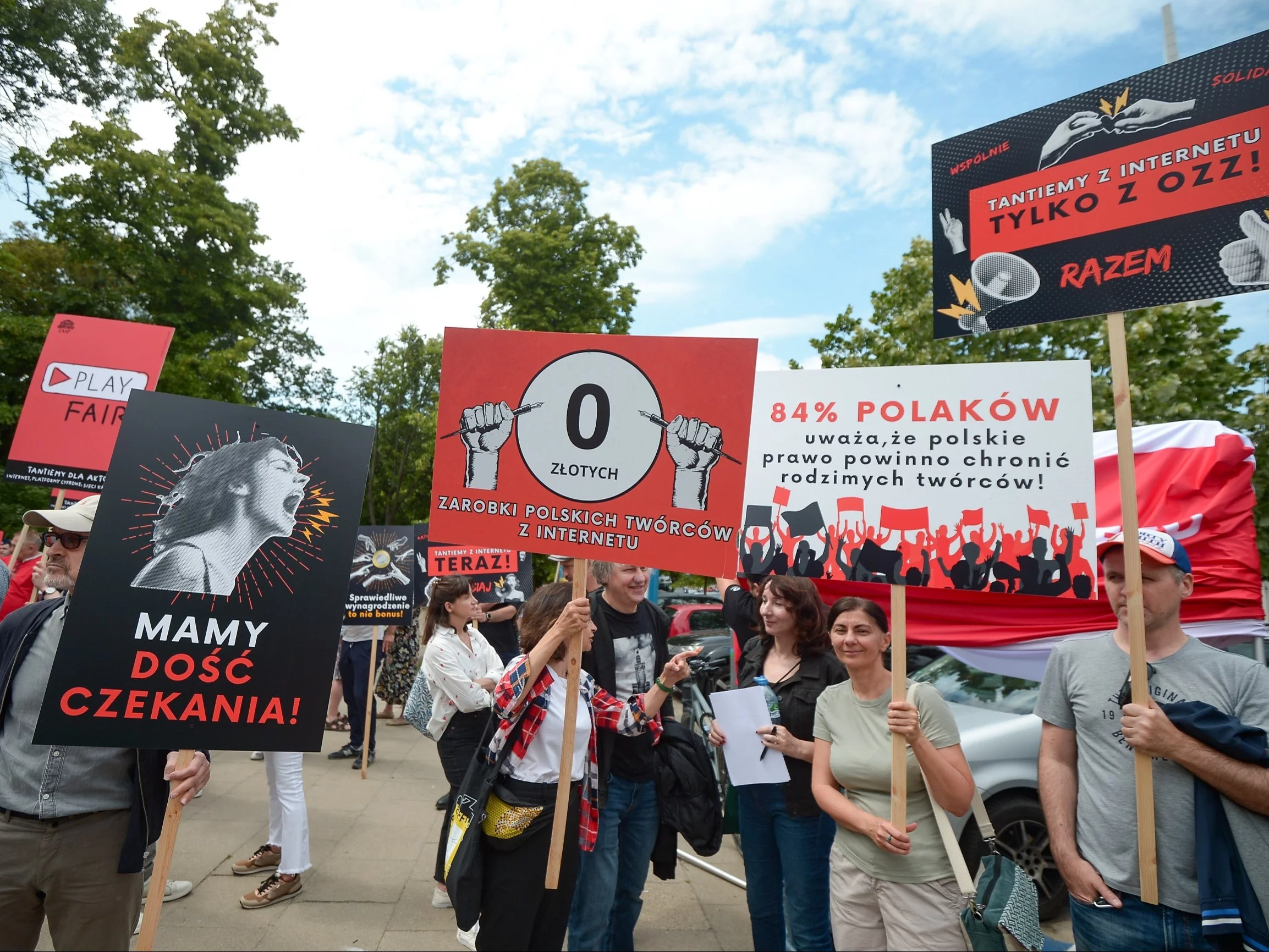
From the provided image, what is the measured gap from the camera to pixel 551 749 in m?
3.07

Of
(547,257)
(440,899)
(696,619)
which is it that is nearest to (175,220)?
(547,257)

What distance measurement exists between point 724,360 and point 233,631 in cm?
181

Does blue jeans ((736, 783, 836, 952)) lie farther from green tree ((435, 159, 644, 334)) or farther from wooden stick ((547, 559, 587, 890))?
green tree ((435, 159, 644, 334))

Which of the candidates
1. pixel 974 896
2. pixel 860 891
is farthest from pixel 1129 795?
pixel 860 891

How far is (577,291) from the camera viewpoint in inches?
880

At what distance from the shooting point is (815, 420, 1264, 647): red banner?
11.0 feet

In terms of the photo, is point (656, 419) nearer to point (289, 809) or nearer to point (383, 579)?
point (289, 809)

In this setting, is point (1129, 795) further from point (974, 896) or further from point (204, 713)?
point (204, 713)

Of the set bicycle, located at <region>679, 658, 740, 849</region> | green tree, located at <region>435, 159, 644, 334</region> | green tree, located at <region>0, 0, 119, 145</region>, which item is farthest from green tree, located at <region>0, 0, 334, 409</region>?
bicycle, located at <region>679, 658, 740, 849</region>

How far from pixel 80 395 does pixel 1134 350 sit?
12563 millimetres

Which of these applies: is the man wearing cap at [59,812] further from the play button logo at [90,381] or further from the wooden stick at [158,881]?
the play button logo at [90,381]

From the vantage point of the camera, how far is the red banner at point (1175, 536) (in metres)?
3.35

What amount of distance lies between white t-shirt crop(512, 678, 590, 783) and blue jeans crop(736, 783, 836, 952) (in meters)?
0.99

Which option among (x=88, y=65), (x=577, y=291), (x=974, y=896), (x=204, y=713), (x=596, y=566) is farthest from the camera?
(x=577, y=291)
